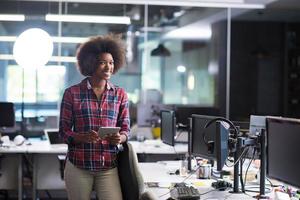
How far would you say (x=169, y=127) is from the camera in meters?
4.13

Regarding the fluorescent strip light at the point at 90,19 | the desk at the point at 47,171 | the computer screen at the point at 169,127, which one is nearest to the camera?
the computer screen at the point at 169,127

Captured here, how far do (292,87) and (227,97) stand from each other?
1723 millimetres

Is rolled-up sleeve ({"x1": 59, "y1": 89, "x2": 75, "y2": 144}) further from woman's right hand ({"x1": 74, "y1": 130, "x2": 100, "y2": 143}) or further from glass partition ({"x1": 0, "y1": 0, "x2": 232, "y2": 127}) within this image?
glass partition ({"x1": 0, "y1": 0, "x2": 232, "y2": 127})

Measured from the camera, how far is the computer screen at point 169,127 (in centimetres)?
404

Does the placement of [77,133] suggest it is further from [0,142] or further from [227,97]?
[227,97]

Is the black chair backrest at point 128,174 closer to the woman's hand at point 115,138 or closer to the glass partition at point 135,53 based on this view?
the woman's hand at point 115,138

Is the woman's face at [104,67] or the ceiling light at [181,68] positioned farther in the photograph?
the ceiling light at [181,68]

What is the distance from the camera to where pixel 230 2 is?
25.4ft

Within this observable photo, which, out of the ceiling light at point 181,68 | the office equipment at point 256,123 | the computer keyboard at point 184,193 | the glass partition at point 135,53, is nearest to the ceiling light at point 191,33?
the glass partition at point 135,53

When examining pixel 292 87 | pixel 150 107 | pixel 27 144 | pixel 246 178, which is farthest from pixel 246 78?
pixel 246 178

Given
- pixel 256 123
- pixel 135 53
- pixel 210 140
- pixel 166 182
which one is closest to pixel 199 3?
pixel 135 53

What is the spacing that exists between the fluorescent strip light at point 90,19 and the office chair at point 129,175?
453 centimetres

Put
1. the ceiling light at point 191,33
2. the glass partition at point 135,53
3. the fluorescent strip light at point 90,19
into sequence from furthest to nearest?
the ceiling light at point 191,33 → the glass partition at point 135,53 → the fluorescent strip light at point 90,19

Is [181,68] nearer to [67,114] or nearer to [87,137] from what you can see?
[67,114]
